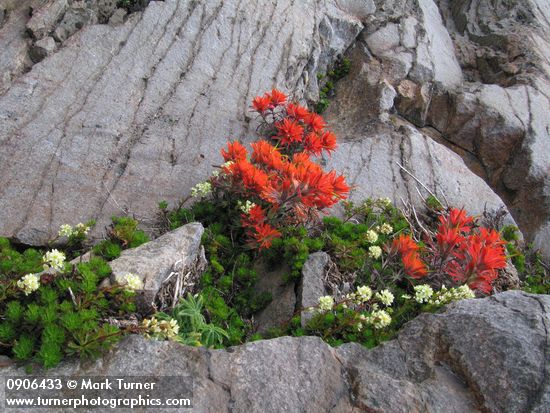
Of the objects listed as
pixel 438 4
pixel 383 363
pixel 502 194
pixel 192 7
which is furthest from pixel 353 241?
pixel 438 4

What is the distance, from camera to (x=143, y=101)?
515cm

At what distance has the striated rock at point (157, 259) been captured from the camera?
3.02m

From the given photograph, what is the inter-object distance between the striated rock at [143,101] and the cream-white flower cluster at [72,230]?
1.05ft

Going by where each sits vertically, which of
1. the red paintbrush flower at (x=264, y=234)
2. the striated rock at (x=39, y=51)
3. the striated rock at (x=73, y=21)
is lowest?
the red paintbrush flower at (x=264, y=234)

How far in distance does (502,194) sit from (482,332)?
13.5 ft

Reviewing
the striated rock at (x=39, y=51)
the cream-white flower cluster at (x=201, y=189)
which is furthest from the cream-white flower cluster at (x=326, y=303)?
the striated rock at (x=39, y=51)

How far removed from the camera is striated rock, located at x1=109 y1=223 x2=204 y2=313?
3.02 metres

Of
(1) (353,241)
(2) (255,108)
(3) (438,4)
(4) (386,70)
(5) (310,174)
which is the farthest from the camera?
(3) (438,4)

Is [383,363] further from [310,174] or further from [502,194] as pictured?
[502,194]

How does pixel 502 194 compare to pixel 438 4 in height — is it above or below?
below

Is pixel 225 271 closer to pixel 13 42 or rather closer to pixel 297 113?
pixel 297 113

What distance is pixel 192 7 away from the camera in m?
5.98

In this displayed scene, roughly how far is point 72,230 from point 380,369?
2402mm

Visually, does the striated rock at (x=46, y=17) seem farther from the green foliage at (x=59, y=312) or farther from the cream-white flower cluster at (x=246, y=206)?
the green foliage at (x=59, y=312)
